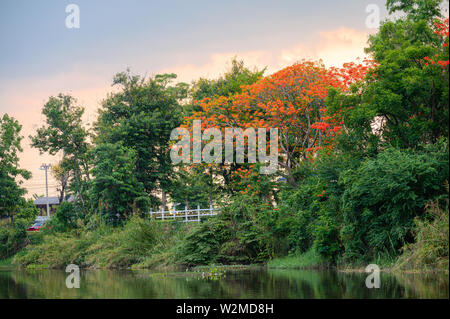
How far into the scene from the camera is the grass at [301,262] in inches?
700

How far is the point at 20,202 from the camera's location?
120 ft

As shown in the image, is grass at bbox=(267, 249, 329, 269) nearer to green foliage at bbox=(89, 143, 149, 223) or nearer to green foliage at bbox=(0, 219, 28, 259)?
green foliage at bbox=(89, 143, 149, 223)

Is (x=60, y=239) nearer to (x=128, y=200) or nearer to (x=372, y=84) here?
(x=128, y=200)

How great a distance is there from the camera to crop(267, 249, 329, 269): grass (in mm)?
17781

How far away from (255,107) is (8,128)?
2018cm

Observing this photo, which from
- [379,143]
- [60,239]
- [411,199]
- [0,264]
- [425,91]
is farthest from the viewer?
[0,264]

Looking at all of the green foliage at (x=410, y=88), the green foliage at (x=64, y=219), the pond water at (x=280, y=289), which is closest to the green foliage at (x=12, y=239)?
the green foliage at (x=64, y=219)

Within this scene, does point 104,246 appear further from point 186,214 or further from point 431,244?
point 431,244

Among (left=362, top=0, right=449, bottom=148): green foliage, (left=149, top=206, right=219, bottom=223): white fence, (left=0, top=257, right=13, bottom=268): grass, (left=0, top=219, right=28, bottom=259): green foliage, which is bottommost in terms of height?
(left=0, top=257, right=13, bottom=268): grass

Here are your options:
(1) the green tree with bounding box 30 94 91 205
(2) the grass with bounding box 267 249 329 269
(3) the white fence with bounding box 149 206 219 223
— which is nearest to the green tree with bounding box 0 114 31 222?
(1) the green tree with bounding box 30 94 91 205

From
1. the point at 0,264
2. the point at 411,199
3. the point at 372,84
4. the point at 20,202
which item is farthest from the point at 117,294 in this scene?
the point at 20,202

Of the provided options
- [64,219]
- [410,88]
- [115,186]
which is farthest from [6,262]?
[410,88]

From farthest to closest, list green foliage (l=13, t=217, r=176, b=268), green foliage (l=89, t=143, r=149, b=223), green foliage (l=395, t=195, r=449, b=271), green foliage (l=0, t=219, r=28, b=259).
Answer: green foliage (l=0, t=219, r=28, b=259), green foliage (l=89, t=143, r=149, b=223), green foliage (l=13, t=217, r=176, b=268), green foliage (l=395, t=195, r=449, b=271)

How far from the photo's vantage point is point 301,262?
18.4m
